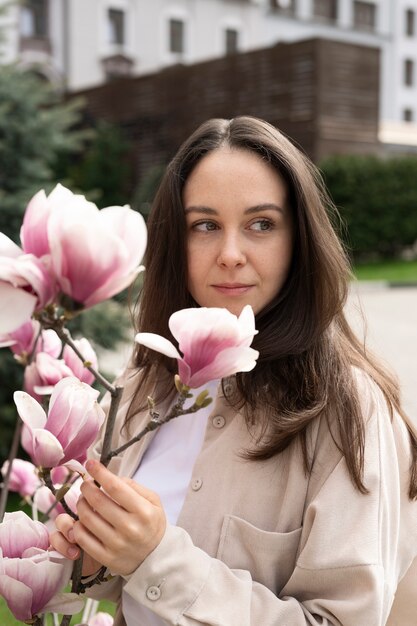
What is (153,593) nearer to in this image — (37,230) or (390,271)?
(37,230)

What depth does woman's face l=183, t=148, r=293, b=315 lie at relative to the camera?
4.17ft

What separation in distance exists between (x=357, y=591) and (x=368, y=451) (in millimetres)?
186

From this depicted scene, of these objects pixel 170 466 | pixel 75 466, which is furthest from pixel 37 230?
pixel 170 466

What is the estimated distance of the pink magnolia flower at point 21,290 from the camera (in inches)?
29.1

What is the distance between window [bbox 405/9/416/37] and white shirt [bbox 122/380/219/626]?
4530 centimetres

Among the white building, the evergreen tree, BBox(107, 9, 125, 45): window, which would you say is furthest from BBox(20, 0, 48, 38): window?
the evergreen tree

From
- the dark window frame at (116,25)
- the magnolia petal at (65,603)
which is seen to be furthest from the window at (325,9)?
the magnolia petal at (65,603)

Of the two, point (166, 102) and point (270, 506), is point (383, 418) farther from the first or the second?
point (166, 102)

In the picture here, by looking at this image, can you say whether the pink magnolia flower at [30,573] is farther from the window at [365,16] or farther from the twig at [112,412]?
the window at [365,16]

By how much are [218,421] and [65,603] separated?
0.48m

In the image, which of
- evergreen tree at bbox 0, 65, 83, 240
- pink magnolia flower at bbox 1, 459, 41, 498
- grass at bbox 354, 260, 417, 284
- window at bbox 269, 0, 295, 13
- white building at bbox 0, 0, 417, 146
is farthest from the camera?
window at bbox 269, 0, 295, 13

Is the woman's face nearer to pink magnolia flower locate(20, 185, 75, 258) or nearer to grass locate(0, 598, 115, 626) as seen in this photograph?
pink magnolia flower locate(20, 185, 75, 258)

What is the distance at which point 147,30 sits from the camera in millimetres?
32625

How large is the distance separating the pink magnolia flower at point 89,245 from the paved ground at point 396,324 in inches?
175
